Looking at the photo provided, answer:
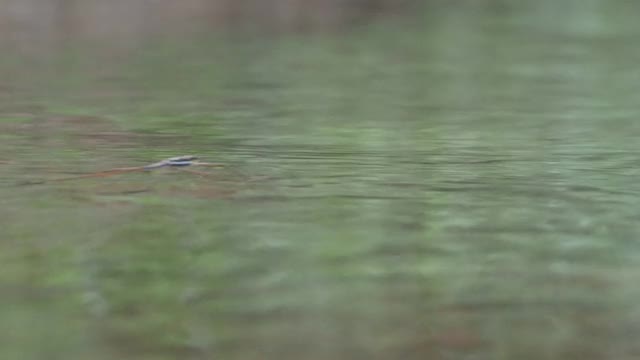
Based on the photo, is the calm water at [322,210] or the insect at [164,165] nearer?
the calm water at [322,210]

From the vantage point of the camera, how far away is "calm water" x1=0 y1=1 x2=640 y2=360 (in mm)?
1104

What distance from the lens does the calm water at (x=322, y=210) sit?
110cm

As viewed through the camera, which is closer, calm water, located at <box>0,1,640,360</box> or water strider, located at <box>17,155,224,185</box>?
calm water, located at <box>0,1,640,360</box>

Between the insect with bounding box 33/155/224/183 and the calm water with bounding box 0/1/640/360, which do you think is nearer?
the calm water with bounding box 0/1/640/360

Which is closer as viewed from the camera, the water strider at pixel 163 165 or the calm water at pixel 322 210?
the calm water at pixel 322 210

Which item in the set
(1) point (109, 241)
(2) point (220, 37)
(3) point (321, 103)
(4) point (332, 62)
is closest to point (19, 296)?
(1) point (109, 241)

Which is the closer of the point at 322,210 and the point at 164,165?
the point at 322,210

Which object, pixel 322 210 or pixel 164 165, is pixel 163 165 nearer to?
pixel 164 165

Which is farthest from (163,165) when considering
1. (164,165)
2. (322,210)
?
(322,210)

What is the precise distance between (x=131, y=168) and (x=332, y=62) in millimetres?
786

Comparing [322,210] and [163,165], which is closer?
[322,210]

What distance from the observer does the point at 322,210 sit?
1384mm

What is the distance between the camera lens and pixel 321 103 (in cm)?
191

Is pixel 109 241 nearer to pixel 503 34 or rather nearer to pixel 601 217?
pixel 601 217
